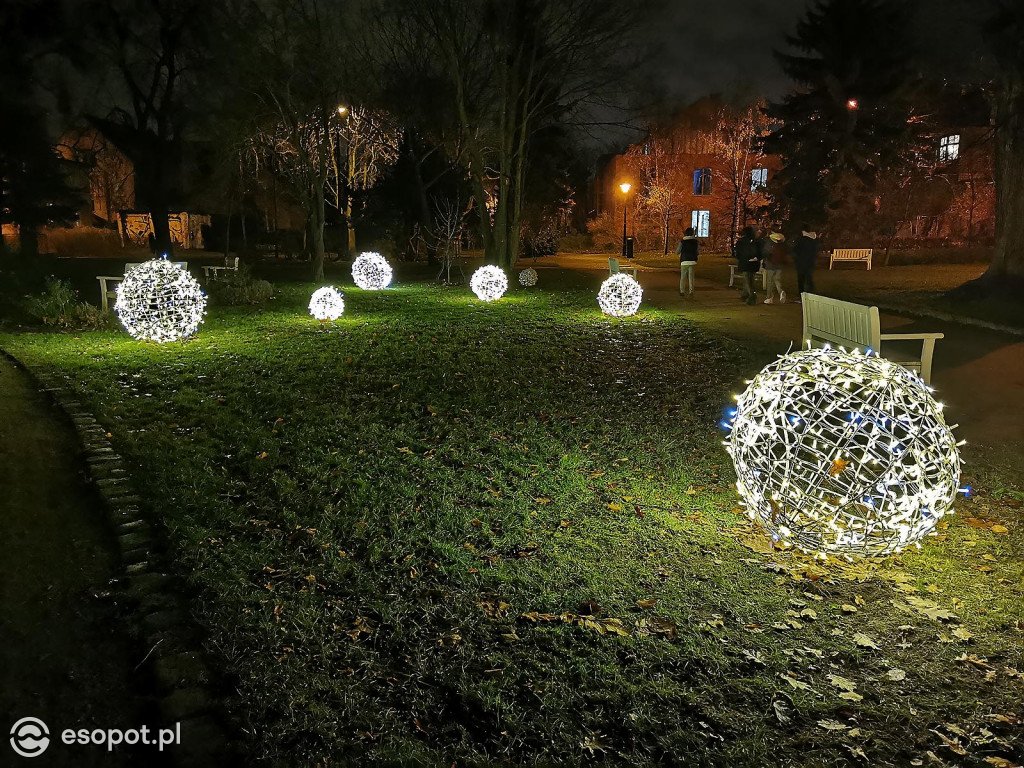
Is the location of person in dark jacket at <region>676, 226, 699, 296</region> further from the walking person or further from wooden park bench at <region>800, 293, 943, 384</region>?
wooden park bench at <region>800, 293, 943, 384</region>

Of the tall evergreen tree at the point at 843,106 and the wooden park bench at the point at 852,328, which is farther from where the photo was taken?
the tall evergreen tree at the point at 843,106

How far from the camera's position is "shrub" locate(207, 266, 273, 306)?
17.8 metres

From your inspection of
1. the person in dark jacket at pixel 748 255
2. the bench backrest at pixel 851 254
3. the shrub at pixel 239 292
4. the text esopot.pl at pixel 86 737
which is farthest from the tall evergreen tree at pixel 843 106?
the text esopot.pl at pixel 86 737

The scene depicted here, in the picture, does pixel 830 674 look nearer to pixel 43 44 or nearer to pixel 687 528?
pixel 687 528

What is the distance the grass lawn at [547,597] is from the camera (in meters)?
3.06

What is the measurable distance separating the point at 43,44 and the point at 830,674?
36616 millimetres

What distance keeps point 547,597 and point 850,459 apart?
6.33ft

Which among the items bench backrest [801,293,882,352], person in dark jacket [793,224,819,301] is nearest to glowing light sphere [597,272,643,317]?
person in dark jacket [793,224,819,301]

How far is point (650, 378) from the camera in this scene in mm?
9609

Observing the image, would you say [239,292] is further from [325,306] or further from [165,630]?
[165,630]

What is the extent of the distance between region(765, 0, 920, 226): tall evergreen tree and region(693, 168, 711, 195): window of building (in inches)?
558

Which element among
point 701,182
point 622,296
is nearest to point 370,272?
point 622,296

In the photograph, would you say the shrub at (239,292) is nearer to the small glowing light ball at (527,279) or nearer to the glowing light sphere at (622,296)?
the small glowing light ball at (527,279)

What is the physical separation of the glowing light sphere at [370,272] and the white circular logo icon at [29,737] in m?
19.4
